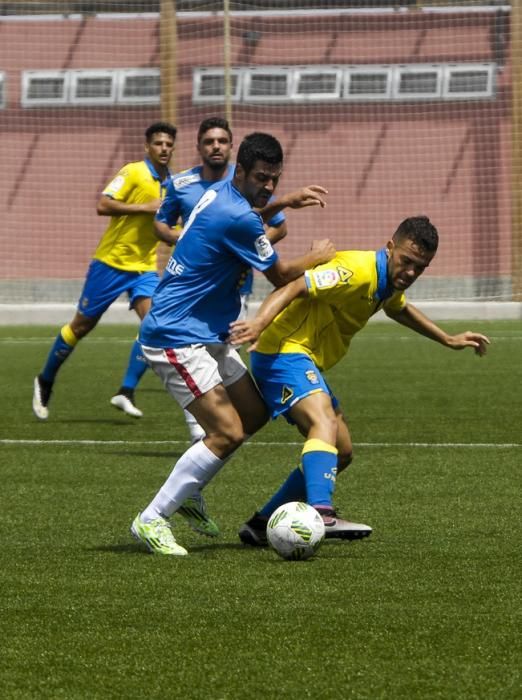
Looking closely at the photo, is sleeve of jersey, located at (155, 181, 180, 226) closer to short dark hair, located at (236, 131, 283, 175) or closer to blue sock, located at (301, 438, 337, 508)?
short dark hair, located at (236, 131, 283, 175)

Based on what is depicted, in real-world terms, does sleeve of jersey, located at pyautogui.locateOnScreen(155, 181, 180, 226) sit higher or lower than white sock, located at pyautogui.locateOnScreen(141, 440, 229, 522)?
higher

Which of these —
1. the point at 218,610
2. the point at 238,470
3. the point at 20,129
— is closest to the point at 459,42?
the point at 20,129

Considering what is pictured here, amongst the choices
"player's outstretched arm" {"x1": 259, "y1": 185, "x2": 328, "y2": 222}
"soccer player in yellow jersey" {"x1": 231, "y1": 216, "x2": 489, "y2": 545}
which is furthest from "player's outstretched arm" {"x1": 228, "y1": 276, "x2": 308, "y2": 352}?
"player's outstretched arm" {"x1": 259, "y1": 185, "x2": 328, "y2": 222}

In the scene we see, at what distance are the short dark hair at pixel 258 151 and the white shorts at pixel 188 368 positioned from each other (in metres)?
0.72

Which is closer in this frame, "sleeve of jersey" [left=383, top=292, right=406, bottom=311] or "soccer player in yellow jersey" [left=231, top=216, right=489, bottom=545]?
"soccer player in yellow jersey" [left=231, top=216, right=489, bottom=545]

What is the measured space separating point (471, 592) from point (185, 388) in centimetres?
149

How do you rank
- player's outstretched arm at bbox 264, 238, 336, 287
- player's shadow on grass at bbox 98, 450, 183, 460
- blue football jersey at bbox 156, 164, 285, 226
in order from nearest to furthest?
player's outstretched arm at bbox 264, 238, 336, 287 → blue football jersey at bbox 156, 164, 285, 226 → player's shadow on grass at bbox 98, 450, 183, 460

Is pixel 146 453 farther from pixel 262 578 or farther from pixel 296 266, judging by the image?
pixel 262 578

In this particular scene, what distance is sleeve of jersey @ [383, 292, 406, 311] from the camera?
20.6ft

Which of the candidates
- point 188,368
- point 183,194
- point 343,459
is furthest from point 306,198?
point 183,194

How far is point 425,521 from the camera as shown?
6.40m

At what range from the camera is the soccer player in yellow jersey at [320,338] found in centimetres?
580

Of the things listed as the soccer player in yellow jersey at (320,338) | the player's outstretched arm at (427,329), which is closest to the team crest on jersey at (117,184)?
the player's outstretched arm at (427,329)

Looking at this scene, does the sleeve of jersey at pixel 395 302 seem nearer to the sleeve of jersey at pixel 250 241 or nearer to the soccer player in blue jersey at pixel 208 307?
the soccer player in blue jersey at pixel 208 307
